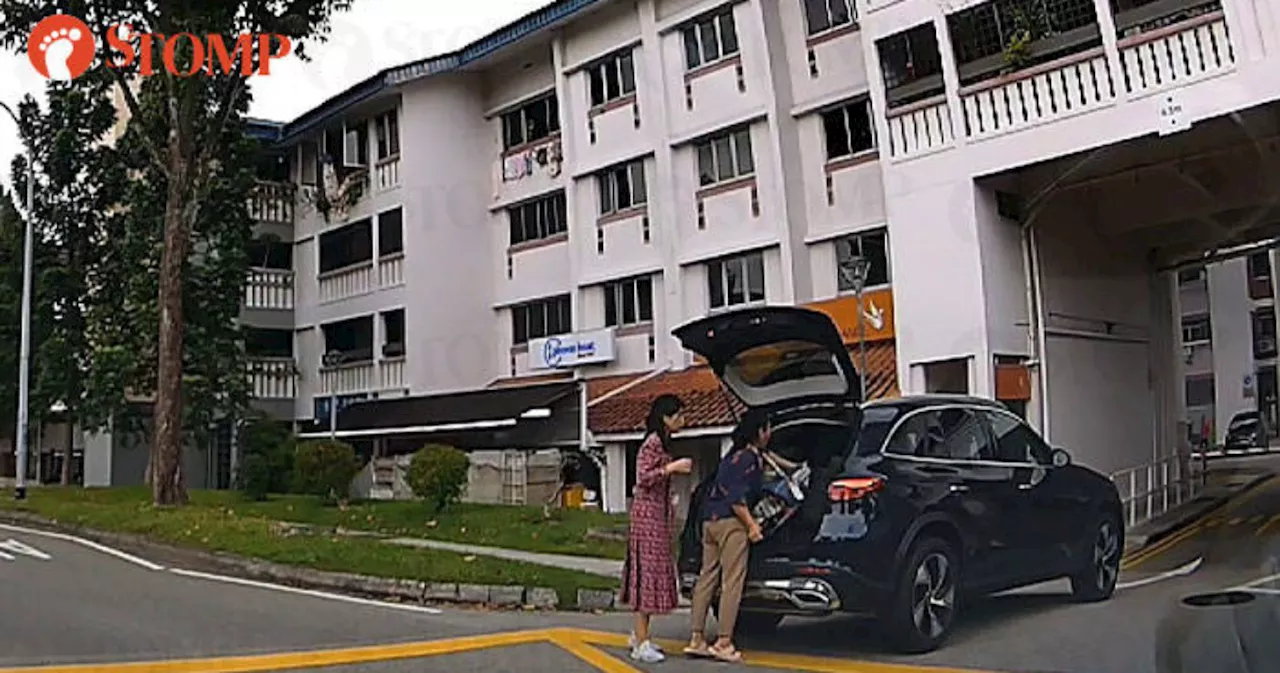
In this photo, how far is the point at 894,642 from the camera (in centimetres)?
841

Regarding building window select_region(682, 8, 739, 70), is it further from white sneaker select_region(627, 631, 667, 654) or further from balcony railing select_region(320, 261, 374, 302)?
white sneaker select_region(627, 631, 667, 654)

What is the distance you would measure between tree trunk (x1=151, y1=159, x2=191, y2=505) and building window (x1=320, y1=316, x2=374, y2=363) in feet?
29.7

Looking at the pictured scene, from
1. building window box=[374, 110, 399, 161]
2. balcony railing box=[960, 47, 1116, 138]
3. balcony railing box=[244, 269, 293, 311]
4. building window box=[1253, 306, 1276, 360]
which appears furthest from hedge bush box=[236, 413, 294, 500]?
building window box=[1253, 306, 1276, 360]

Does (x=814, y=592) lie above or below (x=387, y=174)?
below

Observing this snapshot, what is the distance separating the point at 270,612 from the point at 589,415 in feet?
45.4

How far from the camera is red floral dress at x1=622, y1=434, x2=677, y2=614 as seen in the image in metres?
8.42

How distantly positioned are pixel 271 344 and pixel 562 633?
2720cm

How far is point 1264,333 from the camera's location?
76.4ft

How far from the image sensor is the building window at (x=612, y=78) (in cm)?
2547

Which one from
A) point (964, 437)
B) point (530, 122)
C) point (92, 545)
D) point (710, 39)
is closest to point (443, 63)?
point (530, 122)

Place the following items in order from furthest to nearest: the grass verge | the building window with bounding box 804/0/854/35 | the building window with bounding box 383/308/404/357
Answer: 1. the building window with bounding box 383/308/404/357
2. the building window with bounding box 804/0/854/35
3. the grass verge

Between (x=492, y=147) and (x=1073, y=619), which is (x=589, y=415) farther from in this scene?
(x=1073, y=619)

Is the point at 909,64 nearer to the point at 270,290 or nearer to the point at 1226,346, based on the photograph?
the point at 1226,346

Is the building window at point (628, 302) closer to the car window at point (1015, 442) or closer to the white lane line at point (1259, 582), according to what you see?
the car window at point (1015, 442)
